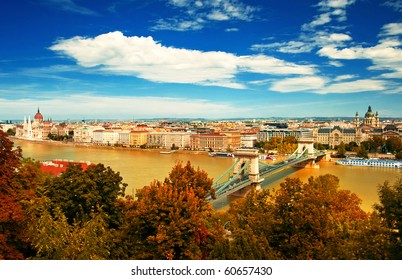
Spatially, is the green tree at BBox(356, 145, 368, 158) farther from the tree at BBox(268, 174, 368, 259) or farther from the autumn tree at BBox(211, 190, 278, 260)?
the tree at BBox(268, 174, 368, 259)

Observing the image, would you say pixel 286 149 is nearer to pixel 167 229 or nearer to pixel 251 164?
pixel 251 164

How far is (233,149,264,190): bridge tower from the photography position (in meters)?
6.89

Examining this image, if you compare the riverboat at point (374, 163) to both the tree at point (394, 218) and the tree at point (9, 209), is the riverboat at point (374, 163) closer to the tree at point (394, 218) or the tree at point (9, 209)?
the tree at point (394, 218)

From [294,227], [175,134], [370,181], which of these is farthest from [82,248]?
[175,134]

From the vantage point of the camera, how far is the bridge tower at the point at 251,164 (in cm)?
689

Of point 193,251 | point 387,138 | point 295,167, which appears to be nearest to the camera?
point 193,251

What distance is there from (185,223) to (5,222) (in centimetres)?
92

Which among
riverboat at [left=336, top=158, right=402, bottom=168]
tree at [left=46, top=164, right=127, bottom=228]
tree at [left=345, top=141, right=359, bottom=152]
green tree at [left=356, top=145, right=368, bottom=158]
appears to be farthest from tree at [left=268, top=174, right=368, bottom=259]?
tree at [left=345, top=141, right=359, bottom=152]

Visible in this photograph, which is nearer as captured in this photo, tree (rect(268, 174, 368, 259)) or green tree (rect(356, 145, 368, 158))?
tree (rect(268, 174, 368, 259))

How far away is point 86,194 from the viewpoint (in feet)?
9.57

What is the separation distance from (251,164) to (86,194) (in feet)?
14.8

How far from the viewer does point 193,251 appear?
2039 millimetres

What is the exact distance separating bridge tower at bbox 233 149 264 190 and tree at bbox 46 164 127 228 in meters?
4.09
